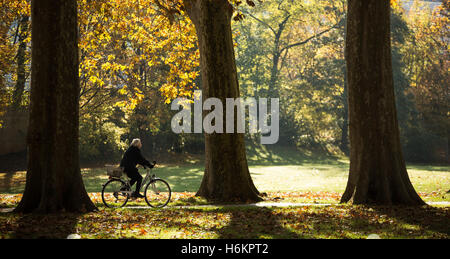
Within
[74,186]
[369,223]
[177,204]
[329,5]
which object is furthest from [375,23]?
[329,5]

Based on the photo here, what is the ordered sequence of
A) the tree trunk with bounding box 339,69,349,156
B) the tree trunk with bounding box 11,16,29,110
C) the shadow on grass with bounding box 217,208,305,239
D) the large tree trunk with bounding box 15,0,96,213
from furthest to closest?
1. the tree trunk with bounding box 339,69,349,156
2. the tree trunk with bounding box 11,16,29,110
3. the large tree trunk with bounding box 15,0,96,213
4. the shadow on grass with bounding box 217,208,305,239

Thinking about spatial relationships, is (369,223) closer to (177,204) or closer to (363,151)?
(363,151)

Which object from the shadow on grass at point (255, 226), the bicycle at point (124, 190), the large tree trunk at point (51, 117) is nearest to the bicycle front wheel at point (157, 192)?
the bicycle at point (124, 190)

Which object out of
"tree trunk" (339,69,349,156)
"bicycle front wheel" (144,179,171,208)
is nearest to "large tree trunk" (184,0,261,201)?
"bicycle front wheel" (144,179,171,208)

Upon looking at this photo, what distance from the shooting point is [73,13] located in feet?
33.7

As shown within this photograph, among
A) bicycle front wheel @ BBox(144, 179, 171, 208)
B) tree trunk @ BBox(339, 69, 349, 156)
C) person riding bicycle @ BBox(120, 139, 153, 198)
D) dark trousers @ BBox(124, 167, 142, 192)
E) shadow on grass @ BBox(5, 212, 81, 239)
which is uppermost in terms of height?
tree trunk @ BBox(339, 69, 349, 156)

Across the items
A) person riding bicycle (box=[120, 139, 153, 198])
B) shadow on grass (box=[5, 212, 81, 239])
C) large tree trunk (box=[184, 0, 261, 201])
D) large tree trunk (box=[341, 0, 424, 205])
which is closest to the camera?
shadow on grass (box=[5, 212, 81, 239])

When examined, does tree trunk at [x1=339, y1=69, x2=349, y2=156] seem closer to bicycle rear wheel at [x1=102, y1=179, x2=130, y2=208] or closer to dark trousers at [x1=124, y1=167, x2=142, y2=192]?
dark trousers at [x1=124, y1=167, x2=142, y2=192]

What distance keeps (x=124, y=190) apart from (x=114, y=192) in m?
0.25

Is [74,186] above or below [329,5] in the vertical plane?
below

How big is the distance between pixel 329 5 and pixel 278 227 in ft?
141

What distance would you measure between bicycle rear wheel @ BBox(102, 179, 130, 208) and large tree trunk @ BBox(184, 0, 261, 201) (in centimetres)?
248

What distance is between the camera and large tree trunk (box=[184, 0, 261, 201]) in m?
12.9
